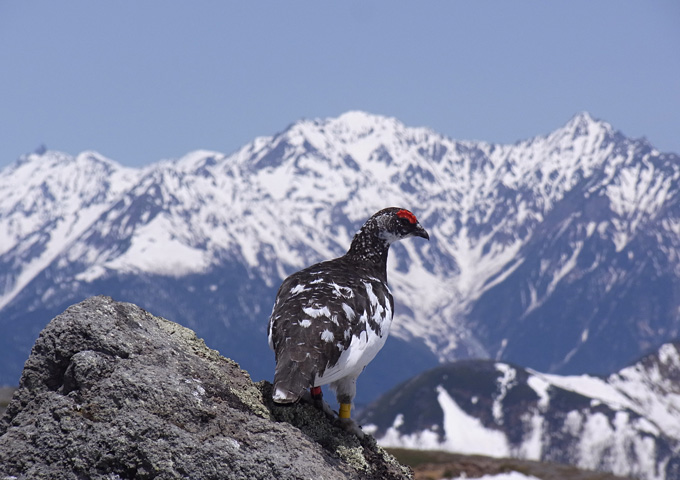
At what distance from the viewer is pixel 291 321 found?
39.9ft

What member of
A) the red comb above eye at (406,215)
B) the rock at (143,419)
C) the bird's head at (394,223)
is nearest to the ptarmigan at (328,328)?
the rock at (143,419)

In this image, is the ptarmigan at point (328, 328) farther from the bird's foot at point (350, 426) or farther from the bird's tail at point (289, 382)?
the bird's foot at point (350, 426)

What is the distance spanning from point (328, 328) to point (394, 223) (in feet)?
13.8

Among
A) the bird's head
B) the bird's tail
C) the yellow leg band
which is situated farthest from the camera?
the bird's head

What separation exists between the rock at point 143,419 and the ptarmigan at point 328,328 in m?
0.64

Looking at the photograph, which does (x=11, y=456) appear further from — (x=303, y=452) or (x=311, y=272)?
(x=311, y=272)

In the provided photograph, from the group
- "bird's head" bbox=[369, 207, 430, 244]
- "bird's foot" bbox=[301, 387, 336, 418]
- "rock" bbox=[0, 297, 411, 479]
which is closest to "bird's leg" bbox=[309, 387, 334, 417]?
"bird's foot" bbox=[301, 387, 336, 418]

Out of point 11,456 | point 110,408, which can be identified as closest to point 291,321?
point 110,408

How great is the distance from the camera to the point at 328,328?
1206 centimetres

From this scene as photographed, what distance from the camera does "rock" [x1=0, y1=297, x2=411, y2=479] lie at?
977 centimetres

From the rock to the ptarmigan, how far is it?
638 millimetres

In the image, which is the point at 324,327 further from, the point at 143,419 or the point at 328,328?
the point at 143,419

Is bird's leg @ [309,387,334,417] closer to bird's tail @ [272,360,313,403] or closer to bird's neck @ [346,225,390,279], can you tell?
bird's tail @ [272,360,313,403]

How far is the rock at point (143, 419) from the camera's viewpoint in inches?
385
